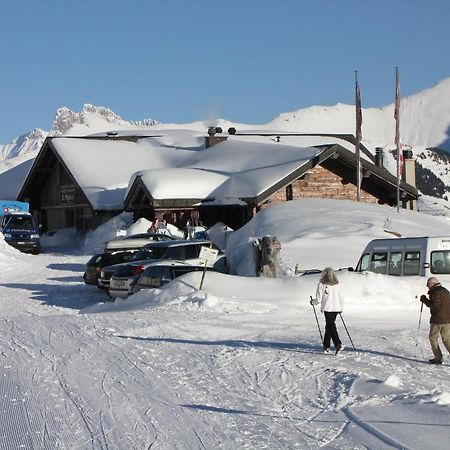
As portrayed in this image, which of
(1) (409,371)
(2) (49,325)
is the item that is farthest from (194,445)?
(2) (49,325)

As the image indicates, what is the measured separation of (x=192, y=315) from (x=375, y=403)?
9.13 m

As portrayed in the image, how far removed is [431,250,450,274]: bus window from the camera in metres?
20.1

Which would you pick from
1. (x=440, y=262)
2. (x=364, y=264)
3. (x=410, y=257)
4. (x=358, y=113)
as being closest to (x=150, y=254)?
(x=364, y=264)

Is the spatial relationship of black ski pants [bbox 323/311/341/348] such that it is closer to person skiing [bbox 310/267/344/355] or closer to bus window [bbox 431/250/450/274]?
person skiing [bbox 310/267/344/355]

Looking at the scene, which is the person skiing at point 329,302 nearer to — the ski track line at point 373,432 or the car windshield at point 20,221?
the ski track line at point 373,432

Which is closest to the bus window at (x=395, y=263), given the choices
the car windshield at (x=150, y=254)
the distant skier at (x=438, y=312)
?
the distant skier at (x=438, y=312)

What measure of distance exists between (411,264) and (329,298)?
24.1 ft

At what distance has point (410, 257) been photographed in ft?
68.1

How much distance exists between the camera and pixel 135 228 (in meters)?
43.8

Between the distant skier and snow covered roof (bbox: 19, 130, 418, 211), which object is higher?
snow covered roof (bbox: 19, 130, 418, 211)

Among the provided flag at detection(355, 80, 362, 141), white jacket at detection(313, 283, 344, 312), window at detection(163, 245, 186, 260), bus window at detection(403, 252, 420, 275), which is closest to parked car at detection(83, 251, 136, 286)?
window at detection(163, 245, 186, 260)

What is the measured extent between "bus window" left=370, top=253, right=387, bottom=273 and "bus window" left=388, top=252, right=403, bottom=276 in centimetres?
22

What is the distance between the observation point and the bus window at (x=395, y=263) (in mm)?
21047

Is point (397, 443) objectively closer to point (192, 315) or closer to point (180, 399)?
point (180, 399)
